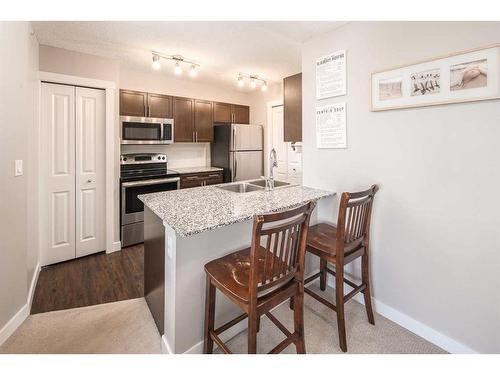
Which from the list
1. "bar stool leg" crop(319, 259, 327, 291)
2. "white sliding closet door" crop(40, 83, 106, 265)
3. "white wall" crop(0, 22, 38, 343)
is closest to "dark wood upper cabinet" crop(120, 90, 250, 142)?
"white sliding closet door" crop(40, 83, 106, 265)

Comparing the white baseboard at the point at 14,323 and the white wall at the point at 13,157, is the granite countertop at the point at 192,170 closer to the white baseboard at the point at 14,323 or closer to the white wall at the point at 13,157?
the white wall at the point at 13,157

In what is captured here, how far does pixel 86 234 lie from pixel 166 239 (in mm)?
2078

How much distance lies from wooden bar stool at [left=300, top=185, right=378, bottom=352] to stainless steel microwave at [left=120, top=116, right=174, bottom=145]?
2.66 meters

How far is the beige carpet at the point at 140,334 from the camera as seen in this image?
1657 mm

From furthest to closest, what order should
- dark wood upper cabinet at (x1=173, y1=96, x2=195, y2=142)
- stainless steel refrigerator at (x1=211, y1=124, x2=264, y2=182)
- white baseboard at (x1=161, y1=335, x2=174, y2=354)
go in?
stainless steel refrigerator at (x1=211, y1=124, x2=264, y2=182) < dark wood upper cabinet at (x1=173, y1=96, x2=195, y2=142) < white baseboard at (x1=161, y1=335, x2=174, y2=354)

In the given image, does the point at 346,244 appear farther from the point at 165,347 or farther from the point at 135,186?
the point at 135,186

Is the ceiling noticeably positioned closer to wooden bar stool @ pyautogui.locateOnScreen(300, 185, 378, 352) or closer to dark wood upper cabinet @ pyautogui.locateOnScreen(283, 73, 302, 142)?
dark wood upper cabinet @ pyautogui.locateOnScreen(283, 73, 302, 142)

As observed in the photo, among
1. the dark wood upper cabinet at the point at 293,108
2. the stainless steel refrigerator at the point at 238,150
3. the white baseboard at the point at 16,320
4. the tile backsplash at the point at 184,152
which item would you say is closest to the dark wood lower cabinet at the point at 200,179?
the stainless steel refrigerator at the point at 238,150

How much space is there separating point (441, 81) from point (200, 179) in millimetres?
3169

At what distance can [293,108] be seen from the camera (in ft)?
9.07

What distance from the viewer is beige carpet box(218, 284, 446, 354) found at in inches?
65.2

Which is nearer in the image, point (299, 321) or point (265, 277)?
point (265, 277)

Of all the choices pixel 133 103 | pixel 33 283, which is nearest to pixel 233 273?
pixel 33 283
